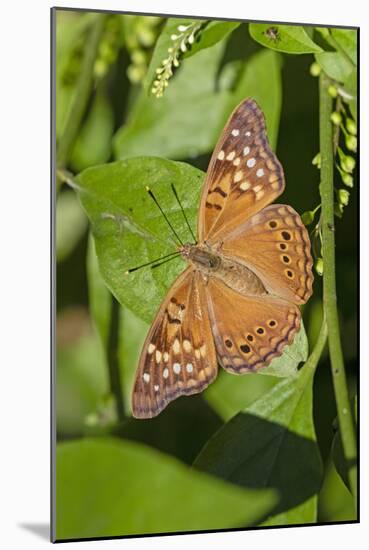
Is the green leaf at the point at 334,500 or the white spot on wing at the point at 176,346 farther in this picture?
the green leaf at the point at 334,500

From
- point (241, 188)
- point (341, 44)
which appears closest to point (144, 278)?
point (241, 188)

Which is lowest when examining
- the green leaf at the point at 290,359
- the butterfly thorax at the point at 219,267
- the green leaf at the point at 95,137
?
the green leaf at the point at 290,359

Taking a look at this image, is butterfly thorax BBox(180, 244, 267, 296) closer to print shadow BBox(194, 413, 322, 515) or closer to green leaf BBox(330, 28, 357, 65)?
print shadow BBox(194, 413, 322, 515)

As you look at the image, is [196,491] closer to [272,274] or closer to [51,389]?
[51,389]

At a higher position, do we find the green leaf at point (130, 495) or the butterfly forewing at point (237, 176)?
the butterfly forewing at point (237, 176)

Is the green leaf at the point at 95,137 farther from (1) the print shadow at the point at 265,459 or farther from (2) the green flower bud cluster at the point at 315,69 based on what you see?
(1) the print shadow at the point at 265,459

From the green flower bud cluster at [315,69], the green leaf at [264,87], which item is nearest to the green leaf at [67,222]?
the green leaf at [264,87]

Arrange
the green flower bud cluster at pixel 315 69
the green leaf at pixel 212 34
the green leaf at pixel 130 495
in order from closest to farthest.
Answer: the green leaf at pixel 130 495 < the green leaf at pixel 212 34 < the green flower bud cluster at pixel 315 69
